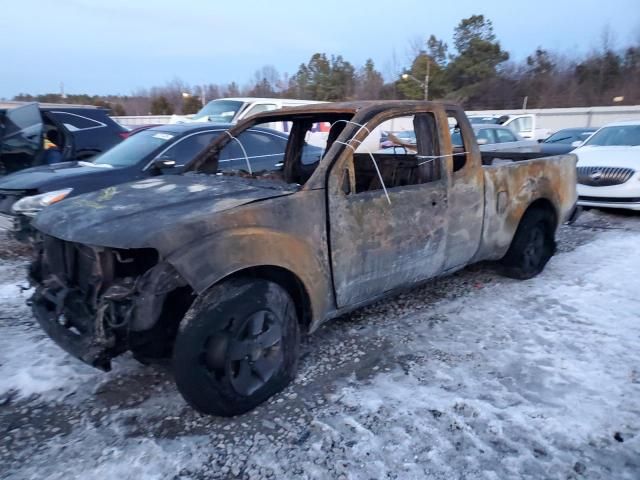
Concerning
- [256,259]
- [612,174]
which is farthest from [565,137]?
[256,259]

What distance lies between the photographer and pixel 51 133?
27.9 feet

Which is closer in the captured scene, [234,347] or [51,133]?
[234,347]

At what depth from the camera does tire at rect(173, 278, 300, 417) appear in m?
2.79

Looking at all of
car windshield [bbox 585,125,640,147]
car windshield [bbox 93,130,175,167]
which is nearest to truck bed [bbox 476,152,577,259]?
car windshield [bbox 93,130,175,167]

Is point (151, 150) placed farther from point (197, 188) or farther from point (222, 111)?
point (222, 111)

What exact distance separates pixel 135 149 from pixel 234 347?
15.7 ft

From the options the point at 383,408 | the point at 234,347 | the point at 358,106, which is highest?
the point at 358,106

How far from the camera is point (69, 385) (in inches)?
133

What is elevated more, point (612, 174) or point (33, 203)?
point (33, 203)

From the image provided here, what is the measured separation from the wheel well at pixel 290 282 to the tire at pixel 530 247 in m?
2.72

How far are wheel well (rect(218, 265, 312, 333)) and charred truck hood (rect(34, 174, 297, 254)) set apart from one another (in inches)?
16.2

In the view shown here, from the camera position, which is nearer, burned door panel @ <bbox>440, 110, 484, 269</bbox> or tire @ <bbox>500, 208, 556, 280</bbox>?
burned door panel @ <bbox>440, 110, 484, 269</bbox>

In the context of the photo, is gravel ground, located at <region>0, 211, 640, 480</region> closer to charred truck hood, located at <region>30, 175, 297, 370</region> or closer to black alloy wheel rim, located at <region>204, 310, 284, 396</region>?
black alloy wheel rim, located at <region>204, 310, 284, 396</region>

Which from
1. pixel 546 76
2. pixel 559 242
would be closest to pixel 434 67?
pixel 546 76
